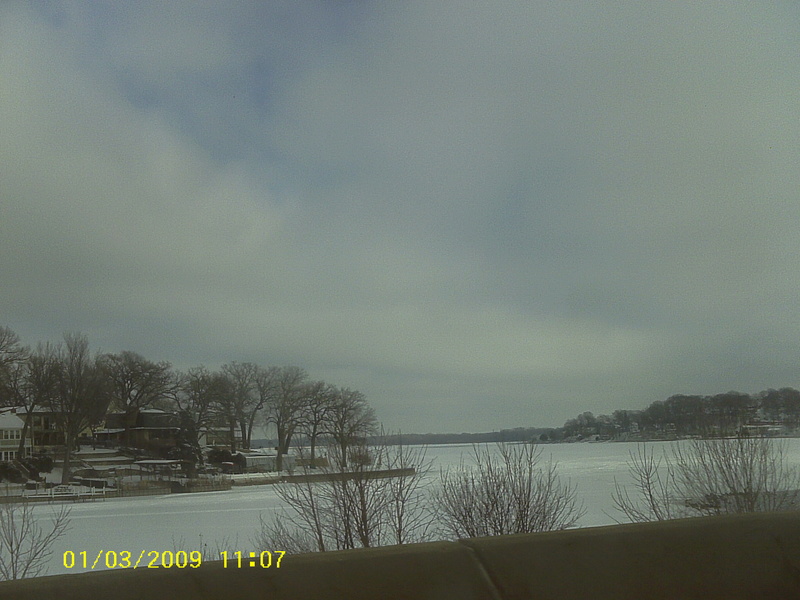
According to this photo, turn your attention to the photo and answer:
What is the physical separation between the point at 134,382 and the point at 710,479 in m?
4.38

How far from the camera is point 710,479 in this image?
539cm

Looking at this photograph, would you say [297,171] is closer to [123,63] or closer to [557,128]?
[123,63]

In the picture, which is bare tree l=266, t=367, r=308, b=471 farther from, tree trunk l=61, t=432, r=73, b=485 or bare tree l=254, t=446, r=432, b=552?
tree trunk l=61, t=432, r=73, b=485

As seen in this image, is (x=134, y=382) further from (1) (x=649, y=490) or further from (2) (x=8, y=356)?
(1) (x=649, y=490)

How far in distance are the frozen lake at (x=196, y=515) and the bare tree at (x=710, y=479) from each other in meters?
0.16

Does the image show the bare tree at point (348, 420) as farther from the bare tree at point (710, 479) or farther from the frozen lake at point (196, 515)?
the bare tree at point (710, 479)

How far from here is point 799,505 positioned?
502 cm

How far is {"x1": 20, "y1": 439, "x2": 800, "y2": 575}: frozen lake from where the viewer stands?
11.2 feet

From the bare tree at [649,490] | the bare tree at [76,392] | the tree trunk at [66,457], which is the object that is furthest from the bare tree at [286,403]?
the bare tree at [649,490]

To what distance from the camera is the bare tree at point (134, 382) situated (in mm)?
3873

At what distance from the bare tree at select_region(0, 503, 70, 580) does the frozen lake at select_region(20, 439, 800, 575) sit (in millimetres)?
55

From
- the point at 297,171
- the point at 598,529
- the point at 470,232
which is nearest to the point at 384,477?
the point at 470,232
